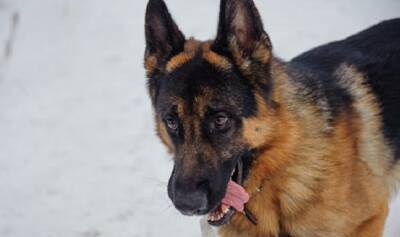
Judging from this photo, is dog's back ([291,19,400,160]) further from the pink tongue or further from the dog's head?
the pink tongue

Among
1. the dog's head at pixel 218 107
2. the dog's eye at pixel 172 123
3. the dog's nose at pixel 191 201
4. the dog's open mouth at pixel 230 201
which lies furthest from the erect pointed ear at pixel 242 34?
the dog's nose at pixel 191 201

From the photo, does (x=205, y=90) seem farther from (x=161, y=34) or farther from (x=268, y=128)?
(x=161, y=34)

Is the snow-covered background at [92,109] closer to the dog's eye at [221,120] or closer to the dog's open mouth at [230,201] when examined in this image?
the dog's open mouth at [230,201]

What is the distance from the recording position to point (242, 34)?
124 inches

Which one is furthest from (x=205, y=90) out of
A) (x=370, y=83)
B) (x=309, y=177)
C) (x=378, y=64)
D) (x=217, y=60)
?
(x=378, y=64)

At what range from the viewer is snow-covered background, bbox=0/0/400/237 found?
5281 mm

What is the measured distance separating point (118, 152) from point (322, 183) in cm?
318

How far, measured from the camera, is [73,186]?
18.7ft

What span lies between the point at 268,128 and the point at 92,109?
4.07 meters

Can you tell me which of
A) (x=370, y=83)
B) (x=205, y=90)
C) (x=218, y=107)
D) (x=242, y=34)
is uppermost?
(x=242, y=34)

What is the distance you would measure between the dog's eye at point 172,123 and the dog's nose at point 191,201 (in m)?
0.41

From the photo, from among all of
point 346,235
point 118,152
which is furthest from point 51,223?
point 346,235

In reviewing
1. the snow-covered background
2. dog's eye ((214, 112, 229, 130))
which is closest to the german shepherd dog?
dog's eye ((214, 112, 229, 130))

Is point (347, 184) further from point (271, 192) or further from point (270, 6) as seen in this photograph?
point (270, 6)
